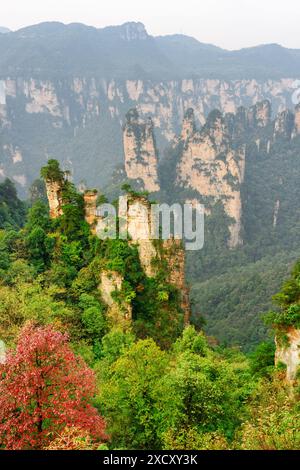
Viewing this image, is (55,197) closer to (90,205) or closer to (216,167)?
(90,205)

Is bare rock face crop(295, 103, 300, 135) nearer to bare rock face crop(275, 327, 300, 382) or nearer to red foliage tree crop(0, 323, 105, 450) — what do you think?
bare rock face crop(275, 327, 300, 382)

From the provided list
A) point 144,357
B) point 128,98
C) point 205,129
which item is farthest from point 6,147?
point 144,357

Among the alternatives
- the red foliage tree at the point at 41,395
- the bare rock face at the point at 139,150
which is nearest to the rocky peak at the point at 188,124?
the bare rock face at the point at 139,150

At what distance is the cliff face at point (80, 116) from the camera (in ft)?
437

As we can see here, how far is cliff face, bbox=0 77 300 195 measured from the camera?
133125 millimetres

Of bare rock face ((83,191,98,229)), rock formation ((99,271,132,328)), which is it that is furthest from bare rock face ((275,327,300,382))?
bare rock face ((83,191,98,229))

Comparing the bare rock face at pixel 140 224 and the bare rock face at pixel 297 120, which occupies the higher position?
the bare rock face at pixel 140 224

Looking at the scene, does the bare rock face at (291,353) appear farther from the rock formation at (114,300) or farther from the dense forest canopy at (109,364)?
the rock formation at (114,300)

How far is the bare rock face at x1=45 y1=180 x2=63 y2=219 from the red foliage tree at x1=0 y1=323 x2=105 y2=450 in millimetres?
15156

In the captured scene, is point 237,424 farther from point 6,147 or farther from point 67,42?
point 67,42

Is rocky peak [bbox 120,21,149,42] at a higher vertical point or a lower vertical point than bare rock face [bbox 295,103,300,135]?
higher

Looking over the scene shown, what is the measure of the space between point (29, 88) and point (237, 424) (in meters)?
138

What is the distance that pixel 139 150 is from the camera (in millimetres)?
78812

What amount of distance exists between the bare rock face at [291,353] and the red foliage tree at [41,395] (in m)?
8.10
